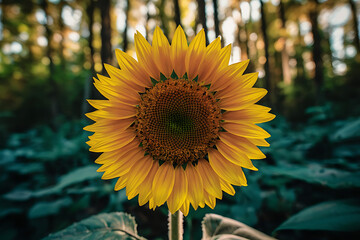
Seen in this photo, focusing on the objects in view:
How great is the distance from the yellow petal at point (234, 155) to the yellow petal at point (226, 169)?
0.04 metres

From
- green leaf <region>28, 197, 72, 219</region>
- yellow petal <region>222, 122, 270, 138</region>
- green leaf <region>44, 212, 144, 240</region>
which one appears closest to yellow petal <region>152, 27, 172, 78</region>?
yellow petal <region>222, 122, 270, 138</region>

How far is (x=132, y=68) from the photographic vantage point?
113 cm

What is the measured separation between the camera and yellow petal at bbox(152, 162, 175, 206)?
1091 millimetres

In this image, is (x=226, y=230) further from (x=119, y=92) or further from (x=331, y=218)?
(x=119, y=92)

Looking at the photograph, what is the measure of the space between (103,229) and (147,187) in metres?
0.41

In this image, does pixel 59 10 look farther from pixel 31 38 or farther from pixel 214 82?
pixel 214 82

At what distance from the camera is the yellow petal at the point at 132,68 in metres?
1.10

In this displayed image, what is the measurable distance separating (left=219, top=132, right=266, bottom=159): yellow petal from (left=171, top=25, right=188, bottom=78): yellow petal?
41 cm

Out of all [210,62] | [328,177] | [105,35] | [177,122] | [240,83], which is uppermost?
[105,35]

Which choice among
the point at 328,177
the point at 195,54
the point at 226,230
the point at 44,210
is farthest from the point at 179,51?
the point at 44,210

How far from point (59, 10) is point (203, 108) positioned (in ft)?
32.2

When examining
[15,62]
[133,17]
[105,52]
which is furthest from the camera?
[133,17]

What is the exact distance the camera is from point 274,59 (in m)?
20.1

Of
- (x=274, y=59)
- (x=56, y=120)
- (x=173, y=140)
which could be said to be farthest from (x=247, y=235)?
(x=274, y=59)
